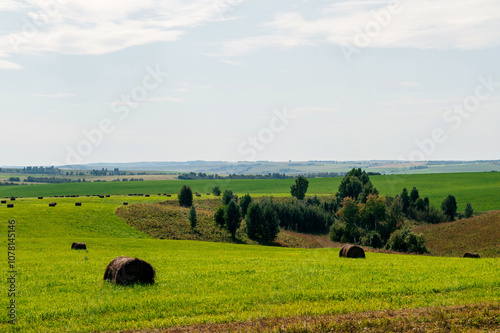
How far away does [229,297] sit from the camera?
17969 mm

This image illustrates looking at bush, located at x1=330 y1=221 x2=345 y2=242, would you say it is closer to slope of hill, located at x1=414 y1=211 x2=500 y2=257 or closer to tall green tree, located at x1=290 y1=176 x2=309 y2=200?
slope of hill, located at x1=414 y1=211 x2=500 y2=257

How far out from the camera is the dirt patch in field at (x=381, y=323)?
14062 mm

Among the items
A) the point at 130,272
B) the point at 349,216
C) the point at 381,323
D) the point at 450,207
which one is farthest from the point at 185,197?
the point at 381,323

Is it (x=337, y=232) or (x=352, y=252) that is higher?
(x=352, y=252)

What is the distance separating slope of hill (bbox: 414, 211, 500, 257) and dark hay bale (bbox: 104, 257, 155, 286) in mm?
52759

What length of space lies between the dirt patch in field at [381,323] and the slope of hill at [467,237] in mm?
49169

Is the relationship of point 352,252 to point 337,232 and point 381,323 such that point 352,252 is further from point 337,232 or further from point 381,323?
point 337,232

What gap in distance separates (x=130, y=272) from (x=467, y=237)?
222ft

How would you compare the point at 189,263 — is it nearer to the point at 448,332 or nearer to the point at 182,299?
the point at 182,299

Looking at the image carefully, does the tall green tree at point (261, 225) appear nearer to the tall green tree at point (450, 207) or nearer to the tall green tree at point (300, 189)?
the tall green tree at point (450, 207)

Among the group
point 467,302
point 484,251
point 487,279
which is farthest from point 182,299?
point 484,251

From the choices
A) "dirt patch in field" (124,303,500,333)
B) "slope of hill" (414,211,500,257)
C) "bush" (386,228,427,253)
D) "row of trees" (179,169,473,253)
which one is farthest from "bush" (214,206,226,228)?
"dirt patch in field" (124,303,500,333)

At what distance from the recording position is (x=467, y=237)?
71.6 metres

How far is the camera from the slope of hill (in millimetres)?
62375
